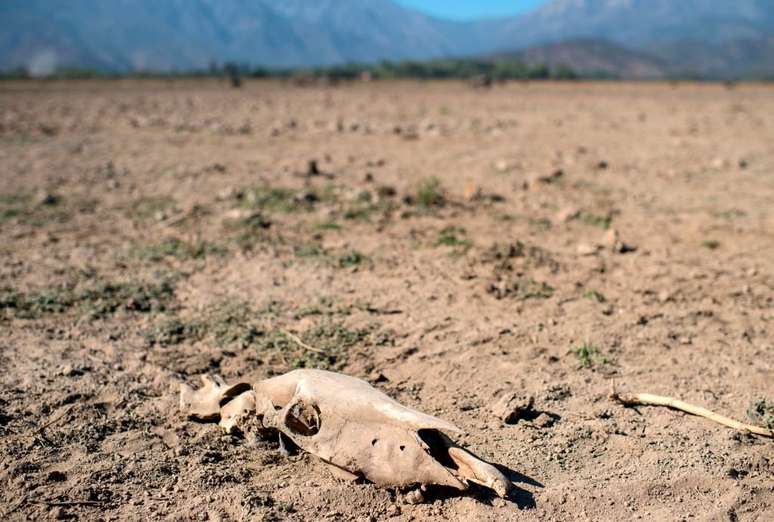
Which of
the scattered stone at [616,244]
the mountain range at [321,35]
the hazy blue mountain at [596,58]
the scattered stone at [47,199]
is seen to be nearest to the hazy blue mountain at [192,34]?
the mountain range at [321,35]

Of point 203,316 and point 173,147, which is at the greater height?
point 173,147

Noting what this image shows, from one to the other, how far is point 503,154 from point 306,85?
2040cm

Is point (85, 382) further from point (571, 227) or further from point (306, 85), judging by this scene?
point (306, 85)

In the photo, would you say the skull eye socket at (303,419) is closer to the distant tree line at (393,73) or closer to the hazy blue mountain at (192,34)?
the distant tree line at (393,73)

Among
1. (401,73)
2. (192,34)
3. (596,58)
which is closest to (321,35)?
(192,34)

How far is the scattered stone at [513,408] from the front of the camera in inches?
120

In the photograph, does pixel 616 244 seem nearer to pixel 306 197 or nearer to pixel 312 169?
pixel 306 197

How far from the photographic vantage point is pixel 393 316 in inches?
163

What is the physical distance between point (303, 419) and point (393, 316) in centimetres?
154

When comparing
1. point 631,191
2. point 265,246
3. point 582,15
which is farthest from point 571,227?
point 582,15

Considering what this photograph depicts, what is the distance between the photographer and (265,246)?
5379 millimetres

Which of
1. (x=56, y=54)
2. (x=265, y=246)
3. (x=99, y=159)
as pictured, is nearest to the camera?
(x=265, y=246)

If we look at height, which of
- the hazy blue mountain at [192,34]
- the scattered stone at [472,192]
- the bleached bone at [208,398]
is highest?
the hazy blue mountain at [192,34]

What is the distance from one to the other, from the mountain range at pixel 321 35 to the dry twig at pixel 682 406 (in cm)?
8554
